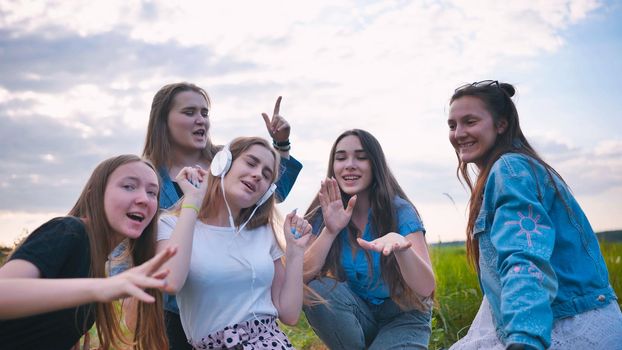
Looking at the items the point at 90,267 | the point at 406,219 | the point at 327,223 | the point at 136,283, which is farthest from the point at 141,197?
the point at 406,219

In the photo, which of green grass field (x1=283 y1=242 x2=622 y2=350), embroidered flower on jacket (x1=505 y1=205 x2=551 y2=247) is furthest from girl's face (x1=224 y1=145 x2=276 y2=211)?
green grass field (x1=283 y1=242 x2=622 y2=350)

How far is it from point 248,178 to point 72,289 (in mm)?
1441

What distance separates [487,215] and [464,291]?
10.3ft

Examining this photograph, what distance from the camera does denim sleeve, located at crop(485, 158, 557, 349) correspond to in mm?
2449

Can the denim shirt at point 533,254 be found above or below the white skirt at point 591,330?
above

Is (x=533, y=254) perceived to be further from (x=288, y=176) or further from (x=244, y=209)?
(x=288, y=176)

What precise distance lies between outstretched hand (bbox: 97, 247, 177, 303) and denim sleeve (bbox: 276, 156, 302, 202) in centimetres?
271

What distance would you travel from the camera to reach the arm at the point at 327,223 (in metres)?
4.05

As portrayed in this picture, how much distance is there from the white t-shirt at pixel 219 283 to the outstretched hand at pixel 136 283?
3.65 feet

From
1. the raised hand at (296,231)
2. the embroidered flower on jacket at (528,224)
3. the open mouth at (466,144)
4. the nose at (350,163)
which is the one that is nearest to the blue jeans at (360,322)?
the raised hand at (296,231)

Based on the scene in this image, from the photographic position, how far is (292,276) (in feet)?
12.4

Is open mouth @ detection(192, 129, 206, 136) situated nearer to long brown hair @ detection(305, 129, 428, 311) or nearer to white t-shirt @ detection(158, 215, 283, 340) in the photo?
long brown hair @ detection(305, 129, 428, 311)

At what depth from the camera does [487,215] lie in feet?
9.73

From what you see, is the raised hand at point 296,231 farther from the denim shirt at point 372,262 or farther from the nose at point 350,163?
the nose at point 350,163
